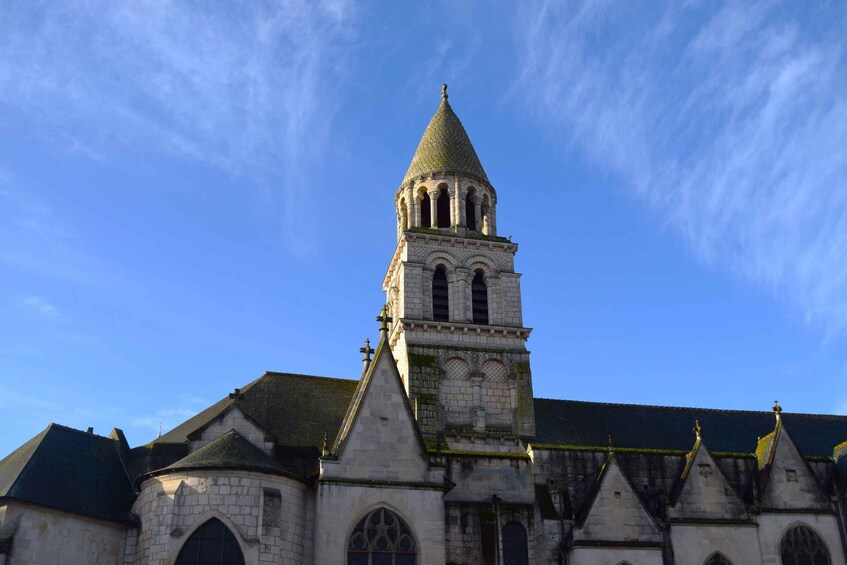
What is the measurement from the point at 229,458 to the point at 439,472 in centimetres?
719

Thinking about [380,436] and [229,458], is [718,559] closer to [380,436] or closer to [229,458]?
[380,436]

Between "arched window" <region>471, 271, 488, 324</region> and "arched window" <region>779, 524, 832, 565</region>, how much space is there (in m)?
15.3

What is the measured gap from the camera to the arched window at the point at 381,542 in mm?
29844

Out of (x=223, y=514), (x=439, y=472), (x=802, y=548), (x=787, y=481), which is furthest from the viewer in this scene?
(x=787, y=481)

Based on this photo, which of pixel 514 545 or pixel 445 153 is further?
pixel 445 153

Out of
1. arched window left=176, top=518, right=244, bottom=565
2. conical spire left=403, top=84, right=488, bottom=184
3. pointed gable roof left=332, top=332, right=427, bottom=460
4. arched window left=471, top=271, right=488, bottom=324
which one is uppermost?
conical spire left=403, top=84, right=488, bottom=184

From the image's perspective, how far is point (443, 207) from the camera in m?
44.9

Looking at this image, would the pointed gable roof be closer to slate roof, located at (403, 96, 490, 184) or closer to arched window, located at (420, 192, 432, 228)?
arched window, located at (420, 192, 432, 228)

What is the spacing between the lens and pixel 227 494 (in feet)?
95.1

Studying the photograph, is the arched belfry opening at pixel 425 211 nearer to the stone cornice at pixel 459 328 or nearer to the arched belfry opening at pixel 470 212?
the arched belfry opening at pixel 470 212

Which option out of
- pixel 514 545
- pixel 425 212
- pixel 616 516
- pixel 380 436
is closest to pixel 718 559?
pixel 616 516

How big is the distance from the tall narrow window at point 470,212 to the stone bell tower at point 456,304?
2.0 inches

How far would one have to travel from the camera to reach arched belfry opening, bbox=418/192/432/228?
44562mm

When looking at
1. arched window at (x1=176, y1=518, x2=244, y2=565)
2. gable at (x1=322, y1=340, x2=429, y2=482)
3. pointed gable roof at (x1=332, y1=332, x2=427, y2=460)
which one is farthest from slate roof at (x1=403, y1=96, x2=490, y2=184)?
arched window at (x1=176, y1=518, x2=244, y2=565)
